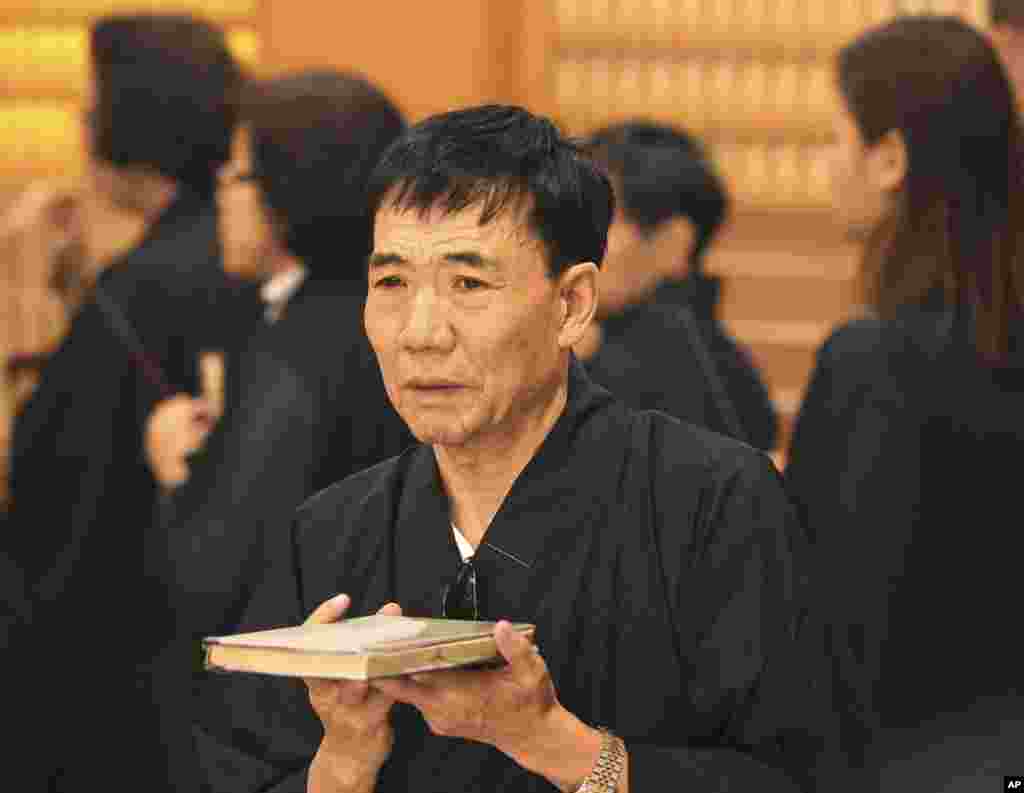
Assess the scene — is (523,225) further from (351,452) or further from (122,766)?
(122,766)

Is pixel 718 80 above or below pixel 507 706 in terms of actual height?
below

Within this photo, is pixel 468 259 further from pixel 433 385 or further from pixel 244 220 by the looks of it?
pixel 244 220

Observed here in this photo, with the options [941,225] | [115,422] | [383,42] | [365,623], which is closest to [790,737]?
[365,623]

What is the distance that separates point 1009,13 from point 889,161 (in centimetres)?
65

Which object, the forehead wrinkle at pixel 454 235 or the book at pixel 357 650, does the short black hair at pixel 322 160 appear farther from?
the book at pixel 357 650

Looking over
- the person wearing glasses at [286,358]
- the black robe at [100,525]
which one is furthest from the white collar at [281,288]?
the black robe at [100,525]

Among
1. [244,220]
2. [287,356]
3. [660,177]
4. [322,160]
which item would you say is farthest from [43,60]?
[287,356]

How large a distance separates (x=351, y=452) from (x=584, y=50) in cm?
431

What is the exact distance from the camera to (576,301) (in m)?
2.22

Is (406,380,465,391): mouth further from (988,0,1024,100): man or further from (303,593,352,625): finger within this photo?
(988,0,1024,100): man

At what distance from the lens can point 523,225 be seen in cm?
214

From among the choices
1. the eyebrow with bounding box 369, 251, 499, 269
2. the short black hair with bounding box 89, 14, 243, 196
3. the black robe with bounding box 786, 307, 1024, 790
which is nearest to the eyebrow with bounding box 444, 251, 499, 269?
the eyebrow with bounding box 369, 251, 499, 269

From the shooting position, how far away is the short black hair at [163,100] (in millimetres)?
4668

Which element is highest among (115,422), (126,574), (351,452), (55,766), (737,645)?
(737,645)
